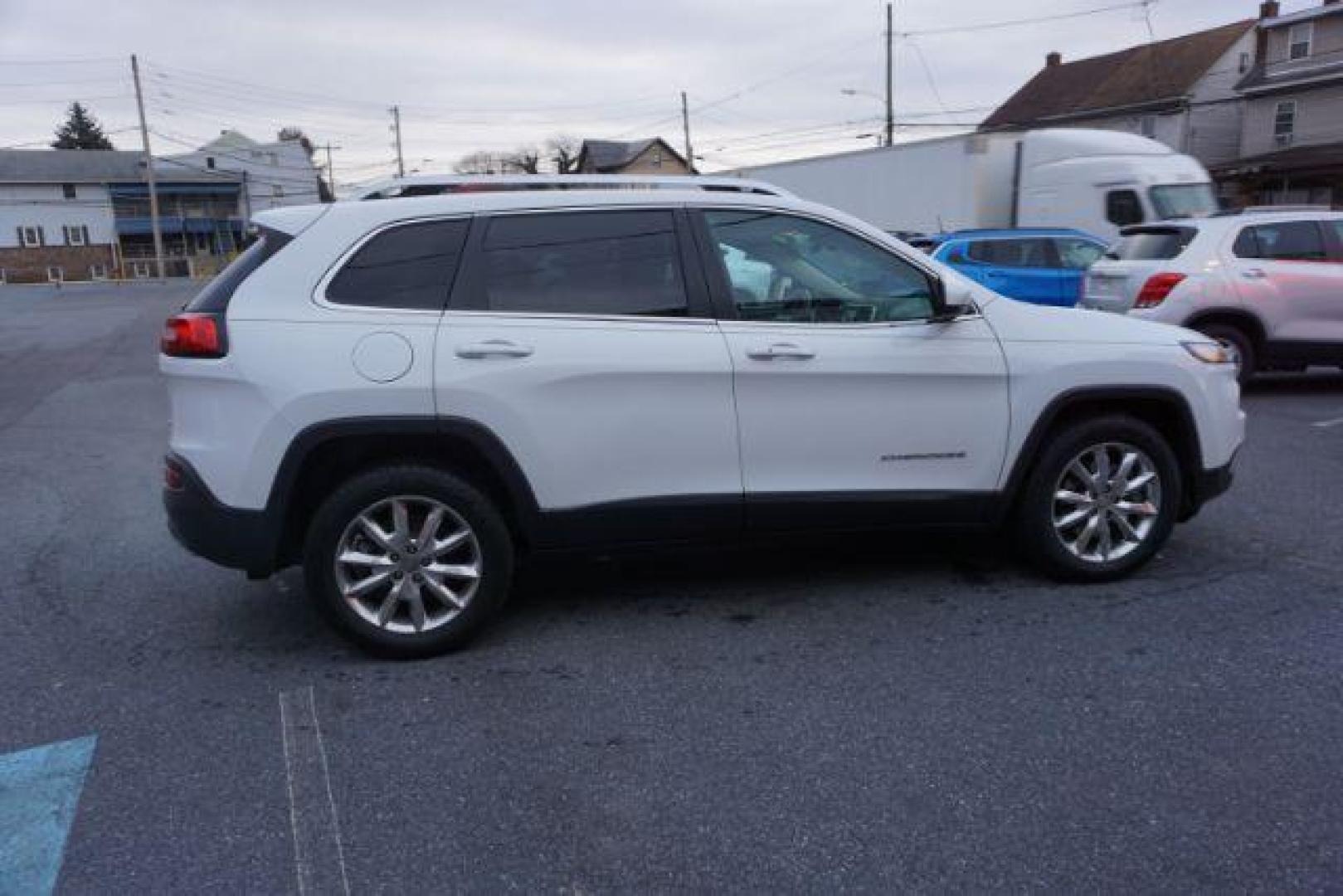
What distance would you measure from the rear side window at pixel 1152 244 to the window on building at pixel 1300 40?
32796 millimetres

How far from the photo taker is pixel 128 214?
74125mm

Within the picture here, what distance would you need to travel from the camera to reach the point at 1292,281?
9766 mm

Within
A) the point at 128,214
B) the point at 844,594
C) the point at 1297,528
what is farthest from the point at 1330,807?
the point at 128,214

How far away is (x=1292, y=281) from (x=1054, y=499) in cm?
670

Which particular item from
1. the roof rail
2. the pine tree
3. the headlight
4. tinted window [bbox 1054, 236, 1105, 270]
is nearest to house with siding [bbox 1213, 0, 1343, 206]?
tinted window [bbox 1054, 236, 1105, 270]

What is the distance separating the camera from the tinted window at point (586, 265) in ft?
13.8

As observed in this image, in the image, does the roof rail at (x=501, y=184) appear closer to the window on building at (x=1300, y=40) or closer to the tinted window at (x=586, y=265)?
the tinted window at (x=586, y=265)

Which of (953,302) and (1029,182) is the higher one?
(1029,182)

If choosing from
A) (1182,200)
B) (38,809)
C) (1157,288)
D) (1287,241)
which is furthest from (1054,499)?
(1182,200)

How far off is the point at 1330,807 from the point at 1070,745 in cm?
71

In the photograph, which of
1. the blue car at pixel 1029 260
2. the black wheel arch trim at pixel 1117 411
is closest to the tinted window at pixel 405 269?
the black wheel arch trim at pixel 1117 411

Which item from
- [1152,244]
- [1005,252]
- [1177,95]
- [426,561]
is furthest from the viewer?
[1177,95]

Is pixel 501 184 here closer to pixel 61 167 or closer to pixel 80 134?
pixel 61 167

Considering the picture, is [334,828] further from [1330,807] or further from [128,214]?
[128,214]
